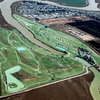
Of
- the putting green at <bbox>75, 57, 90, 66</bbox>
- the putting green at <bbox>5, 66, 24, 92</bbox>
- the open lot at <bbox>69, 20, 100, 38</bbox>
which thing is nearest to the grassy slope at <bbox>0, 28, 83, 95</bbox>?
the putting green at <bbox>5, 66, 24, 92</bbox>

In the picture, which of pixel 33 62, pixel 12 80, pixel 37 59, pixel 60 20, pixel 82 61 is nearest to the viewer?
pixel 12 80

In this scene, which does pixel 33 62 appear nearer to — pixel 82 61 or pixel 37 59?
pixel 37 59

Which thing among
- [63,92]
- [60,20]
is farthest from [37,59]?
[60,20]

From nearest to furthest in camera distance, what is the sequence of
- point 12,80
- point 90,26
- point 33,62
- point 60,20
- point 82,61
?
point 12,80 < point 33,62 < point 82,61 < point 90,26 < point 60,20

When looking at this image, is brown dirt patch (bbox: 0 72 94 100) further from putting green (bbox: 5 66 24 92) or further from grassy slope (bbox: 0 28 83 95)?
grassy slope (bbox: 0 28 83 95)

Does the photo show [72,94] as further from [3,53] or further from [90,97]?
[3,53]

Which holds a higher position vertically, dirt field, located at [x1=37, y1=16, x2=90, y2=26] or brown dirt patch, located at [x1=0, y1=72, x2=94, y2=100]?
dirt field, located at [x1=37, y1=16, x2=90, y2=26]

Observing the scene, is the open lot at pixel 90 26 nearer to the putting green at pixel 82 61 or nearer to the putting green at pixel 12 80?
the putting green at pixel 82 61

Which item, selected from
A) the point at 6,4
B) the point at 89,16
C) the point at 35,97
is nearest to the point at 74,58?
the point at 35,97
